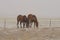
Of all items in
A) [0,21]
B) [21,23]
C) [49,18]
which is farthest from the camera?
[49,18]

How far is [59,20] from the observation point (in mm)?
2342

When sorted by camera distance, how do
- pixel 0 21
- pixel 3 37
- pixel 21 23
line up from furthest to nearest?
Answer: pixel 0 21
pixel 21 23
pixel 3 37

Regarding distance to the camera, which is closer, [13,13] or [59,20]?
[59,20]

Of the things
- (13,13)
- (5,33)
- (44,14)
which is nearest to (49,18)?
(44,14)

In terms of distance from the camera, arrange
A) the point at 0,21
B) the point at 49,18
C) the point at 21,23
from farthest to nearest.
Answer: the point at 49,18
the point at 0,21
the point at 21,23

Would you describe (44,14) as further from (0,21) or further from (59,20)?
(0,21)

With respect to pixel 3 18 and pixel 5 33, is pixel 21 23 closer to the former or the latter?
pixel 5 33

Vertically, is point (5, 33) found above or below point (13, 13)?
below

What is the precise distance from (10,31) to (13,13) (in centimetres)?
67

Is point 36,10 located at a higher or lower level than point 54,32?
higher

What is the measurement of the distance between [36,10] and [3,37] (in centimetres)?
86

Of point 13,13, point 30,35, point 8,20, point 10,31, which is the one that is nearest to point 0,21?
point 8,20

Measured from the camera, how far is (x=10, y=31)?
1.86 meters

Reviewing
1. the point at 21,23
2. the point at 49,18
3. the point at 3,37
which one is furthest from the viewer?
the point at 49,18
